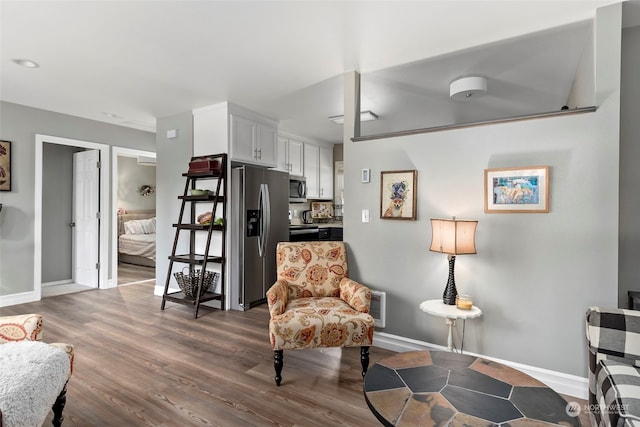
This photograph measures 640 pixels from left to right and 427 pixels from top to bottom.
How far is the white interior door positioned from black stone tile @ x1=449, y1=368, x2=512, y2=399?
209 inches

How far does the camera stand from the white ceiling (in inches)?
88.2

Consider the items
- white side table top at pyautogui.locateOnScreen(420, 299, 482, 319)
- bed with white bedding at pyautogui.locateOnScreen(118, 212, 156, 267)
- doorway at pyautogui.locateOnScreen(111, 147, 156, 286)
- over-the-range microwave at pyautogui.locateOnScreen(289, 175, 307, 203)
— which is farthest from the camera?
bed with white bedding at pyautogui.locateOnScreen(118, 212, 156, 267)

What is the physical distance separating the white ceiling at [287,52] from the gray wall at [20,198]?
24 cm

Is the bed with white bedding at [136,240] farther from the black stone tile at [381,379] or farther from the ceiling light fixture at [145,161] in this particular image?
the black stone tile at [381,379]

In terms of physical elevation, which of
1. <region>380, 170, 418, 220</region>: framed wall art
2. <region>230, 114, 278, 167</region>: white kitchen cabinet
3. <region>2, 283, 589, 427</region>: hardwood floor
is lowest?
<region>2, 283, 589, 427</region>: hardwood floor

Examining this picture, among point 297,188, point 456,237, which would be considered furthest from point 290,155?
point 456,237

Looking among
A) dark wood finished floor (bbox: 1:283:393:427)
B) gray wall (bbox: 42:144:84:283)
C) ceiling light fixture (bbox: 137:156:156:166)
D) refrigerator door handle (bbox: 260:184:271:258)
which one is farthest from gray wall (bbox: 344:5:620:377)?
ceiling light fixture (bbox: 137:156:156:166)

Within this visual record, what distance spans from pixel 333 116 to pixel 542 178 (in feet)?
9.49

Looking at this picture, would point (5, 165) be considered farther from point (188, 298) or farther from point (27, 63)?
point (188, 298)

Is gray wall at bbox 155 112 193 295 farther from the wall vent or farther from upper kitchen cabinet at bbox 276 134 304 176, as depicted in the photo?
the wall vent

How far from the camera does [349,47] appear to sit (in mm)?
2723

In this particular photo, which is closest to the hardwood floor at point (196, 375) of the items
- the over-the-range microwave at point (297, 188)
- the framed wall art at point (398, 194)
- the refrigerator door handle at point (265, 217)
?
the refrigerator door handle at point (265, 217)

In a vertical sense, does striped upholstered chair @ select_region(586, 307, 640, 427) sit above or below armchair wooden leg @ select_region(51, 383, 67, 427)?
above

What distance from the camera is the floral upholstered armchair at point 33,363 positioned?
130cm
